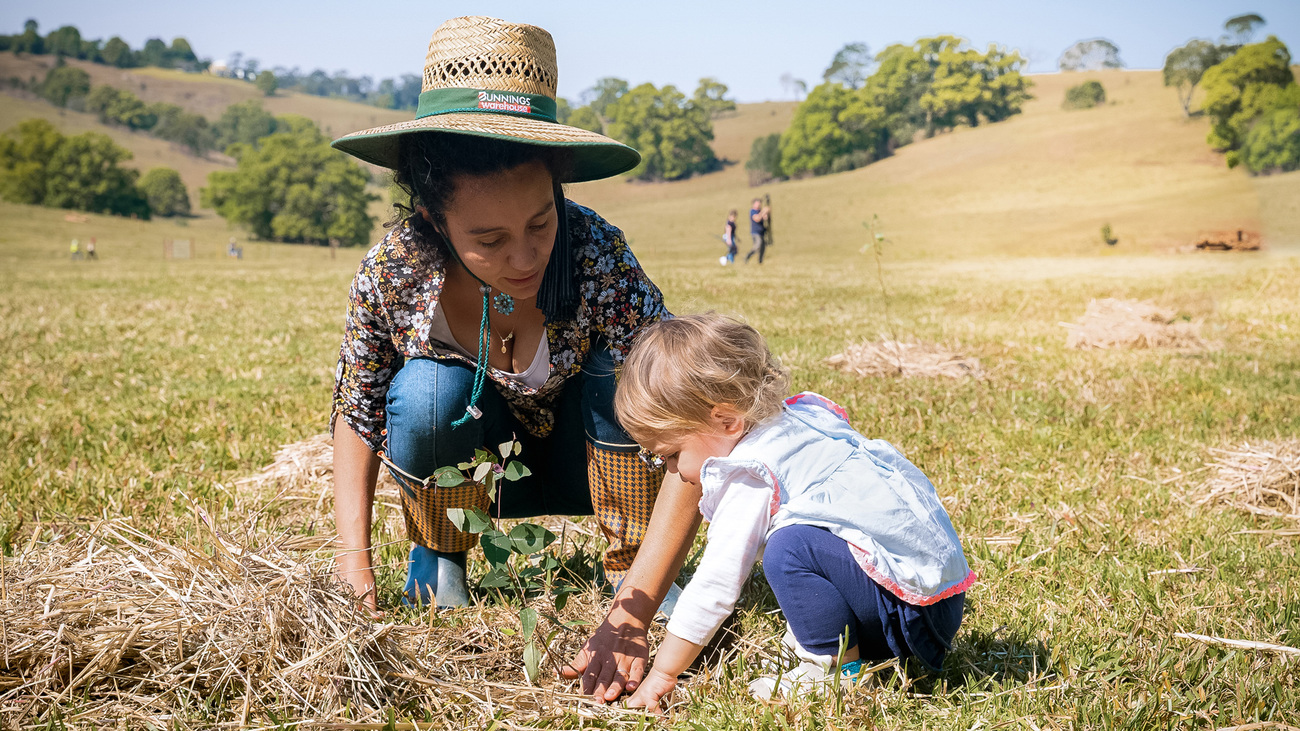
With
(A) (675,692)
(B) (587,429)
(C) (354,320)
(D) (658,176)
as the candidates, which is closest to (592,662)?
(A) (675,692)

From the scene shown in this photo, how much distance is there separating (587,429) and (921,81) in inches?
3861

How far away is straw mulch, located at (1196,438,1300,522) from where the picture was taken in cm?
350

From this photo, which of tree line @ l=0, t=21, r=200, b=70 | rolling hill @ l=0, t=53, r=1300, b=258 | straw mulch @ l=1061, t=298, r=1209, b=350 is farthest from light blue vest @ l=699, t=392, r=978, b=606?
tree line @ l=0, t=21, r=200, b=70

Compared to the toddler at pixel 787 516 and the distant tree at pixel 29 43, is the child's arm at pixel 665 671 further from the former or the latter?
the distant tree at pixel 29 43

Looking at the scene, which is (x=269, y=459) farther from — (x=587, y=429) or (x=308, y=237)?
(x=308, y=237)

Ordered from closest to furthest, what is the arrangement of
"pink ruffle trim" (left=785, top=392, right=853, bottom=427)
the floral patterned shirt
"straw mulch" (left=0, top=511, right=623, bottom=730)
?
"straw mulch" (left=0, top=511, right=623, bottom=730) → "pink ruffle trim" (left=785, top=392, right=853, bottom=427) → the floral patterned shirt

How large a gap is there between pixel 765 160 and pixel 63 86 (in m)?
94.8

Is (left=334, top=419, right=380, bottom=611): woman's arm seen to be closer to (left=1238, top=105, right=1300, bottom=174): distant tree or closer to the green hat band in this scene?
the green hat band

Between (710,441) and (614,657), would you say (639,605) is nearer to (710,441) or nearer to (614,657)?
(614,657)

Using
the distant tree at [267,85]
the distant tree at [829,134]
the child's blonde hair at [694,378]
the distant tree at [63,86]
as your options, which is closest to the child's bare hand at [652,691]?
the child's blonde hair at [694,378]

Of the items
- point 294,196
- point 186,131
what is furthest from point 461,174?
point 186,131

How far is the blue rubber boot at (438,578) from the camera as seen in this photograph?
276 cm

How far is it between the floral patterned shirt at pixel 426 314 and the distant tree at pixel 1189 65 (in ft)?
176

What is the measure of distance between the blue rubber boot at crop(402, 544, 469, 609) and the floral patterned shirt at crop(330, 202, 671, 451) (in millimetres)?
412
